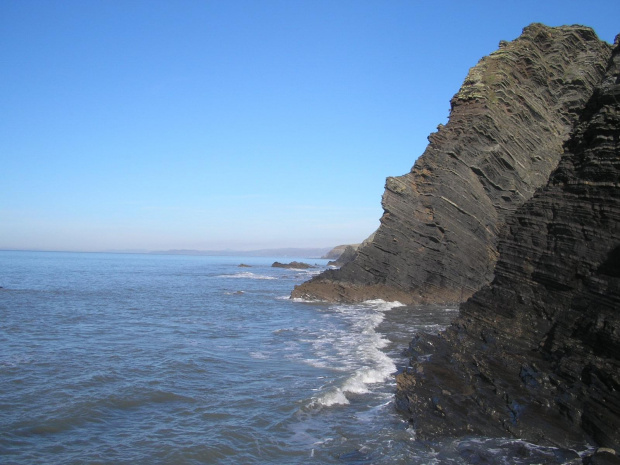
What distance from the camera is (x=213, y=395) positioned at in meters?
11.9

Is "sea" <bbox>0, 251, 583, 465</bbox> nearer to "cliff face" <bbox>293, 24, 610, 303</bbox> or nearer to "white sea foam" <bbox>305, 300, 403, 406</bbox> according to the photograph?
"white sea foam" <bbox>305, 300, 403, 406</bbox>

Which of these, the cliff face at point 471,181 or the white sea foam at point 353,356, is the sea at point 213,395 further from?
the cliff face at point 471,181

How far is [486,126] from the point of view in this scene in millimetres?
30406

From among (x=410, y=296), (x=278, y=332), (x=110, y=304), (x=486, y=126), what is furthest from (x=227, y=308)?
(x=486, y=126)

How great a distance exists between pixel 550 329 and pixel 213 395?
8.04 m

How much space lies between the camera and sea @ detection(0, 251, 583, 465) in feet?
28.3

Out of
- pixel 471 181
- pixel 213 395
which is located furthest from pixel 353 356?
pixel 471 181

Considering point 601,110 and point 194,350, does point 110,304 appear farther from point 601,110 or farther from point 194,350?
point 601,110

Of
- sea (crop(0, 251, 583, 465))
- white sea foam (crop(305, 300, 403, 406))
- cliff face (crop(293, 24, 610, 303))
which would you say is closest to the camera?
sea (crop(0, 251, 583, 465))

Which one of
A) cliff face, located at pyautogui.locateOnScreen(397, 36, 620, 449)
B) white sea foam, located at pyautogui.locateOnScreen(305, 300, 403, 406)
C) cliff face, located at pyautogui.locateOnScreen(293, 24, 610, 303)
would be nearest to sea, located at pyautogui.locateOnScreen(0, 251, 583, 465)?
white sea foam, located at pyautogui.locateOnScreen(305, 300, 403, 406)

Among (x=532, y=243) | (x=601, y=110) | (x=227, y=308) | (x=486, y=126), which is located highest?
(x=486, y=126)

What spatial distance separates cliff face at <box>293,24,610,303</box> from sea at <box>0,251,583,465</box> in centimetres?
832

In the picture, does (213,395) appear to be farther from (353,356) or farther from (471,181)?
(471,181)

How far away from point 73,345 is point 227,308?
1283 centimetres
